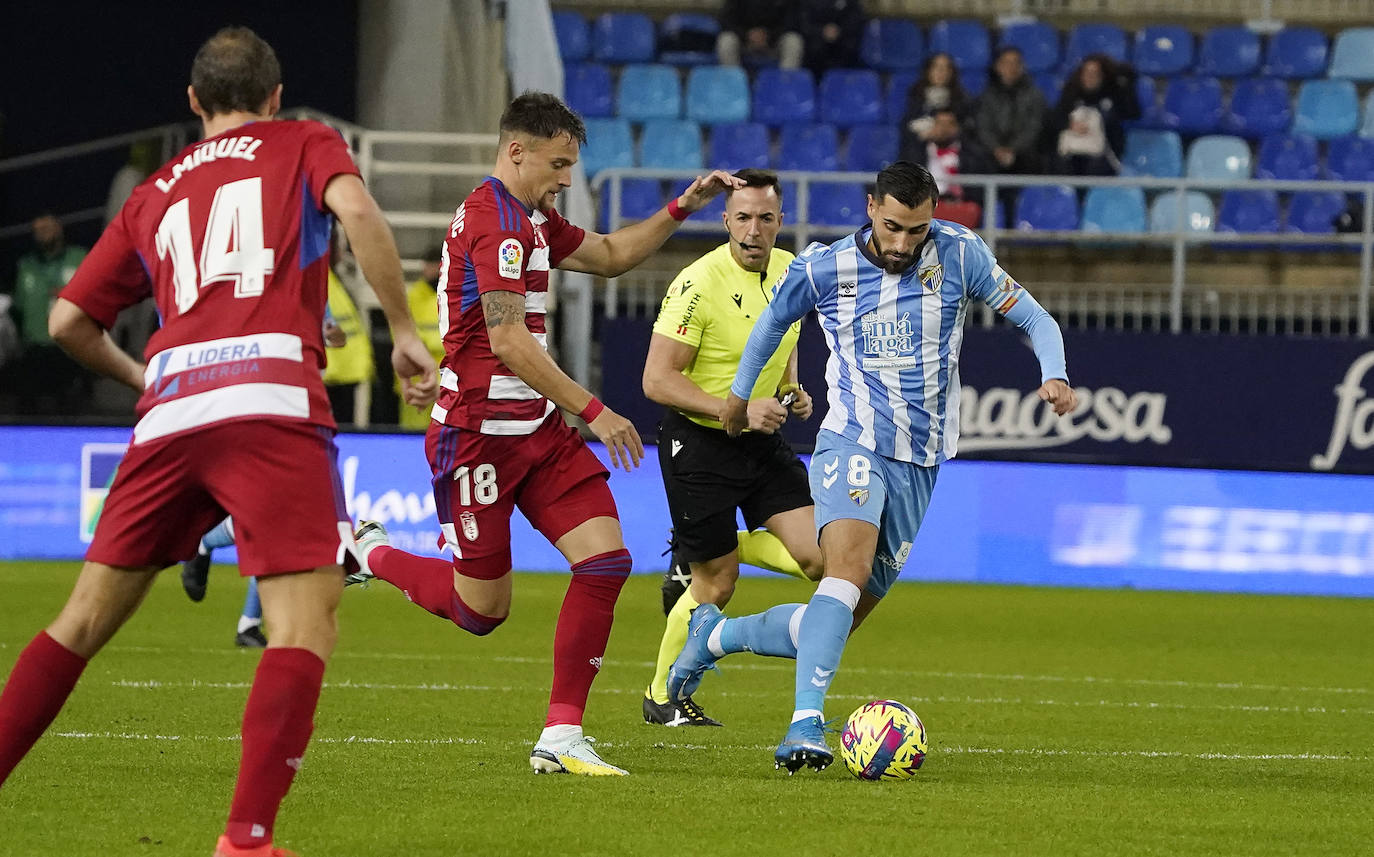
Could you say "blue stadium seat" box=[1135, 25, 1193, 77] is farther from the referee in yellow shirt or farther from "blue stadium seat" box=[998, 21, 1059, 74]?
the referee in yellow shirt

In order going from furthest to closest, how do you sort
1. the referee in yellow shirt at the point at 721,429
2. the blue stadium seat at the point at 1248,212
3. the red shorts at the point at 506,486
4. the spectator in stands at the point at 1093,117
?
the blue stadium seat at the point at 1248,212 → the spectator in stands at the point at 1093,117 → the referee in yellow shirt at the point at 721,429 → the red shorts at the point at 506,486

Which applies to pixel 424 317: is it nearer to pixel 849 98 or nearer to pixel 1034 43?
pixel 849 98

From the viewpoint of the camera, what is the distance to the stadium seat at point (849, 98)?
2039 cm

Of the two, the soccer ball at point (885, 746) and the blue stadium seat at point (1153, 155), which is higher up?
the blue stadium seat at point (1153, 155)

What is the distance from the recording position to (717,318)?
791 centimetres

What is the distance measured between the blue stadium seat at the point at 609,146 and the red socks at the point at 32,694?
50.6 feet

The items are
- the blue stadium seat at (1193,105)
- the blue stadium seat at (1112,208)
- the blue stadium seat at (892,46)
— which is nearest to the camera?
the blue stadium seat at (1112,208)

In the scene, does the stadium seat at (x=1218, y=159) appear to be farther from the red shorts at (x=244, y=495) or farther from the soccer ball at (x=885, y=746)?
the red shorts at (x=244, y=495)

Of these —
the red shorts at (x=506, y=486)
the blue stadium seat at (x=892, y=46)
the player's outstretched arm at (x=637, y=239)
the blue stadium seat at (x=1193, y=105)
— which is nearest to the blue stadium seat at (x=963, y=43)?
the blue stadium seat at (x=892, y=46)

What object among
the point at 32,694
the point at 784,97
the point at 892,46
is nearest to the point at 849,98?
the point at 784,97

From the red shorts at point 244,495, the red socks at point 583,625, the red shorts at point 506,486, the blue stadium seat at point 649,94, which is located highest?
the blue stadium seat at point 649,94

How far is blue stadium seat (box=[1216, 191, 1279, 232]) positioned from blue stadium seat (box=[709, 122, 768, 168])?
15.2 ft

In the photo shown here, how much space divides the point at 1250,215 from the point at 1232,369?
3419 mm

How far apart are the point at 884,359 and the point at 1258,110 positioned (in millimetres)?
15574
